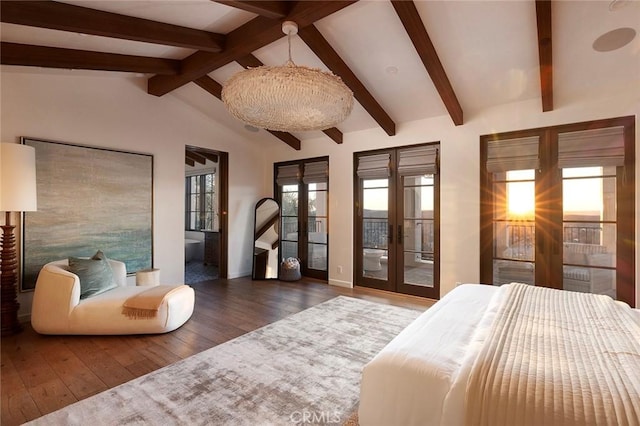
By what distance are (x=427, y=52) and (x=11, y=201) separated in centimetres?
444

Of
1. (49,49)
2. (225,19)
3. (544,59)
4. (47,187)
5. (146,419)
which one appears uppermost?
(225,19)

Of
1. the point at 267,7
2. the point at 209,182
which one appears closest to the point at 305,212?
the point at 209,182

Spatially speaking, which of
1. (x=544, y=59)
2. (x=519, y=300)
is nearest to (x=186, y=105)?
(x=544, y=59)

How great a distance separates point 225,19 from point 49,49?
195 cm

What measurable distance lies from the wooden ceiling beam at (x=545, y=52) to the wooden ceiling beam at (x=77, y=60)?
13.6 feet

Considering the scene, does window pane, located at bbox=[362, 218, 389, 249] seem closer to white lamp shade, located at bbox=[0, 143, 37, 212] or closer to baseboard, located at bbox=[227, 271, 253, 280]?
baseboard, located at bbox=[227, 271, 253, 280]

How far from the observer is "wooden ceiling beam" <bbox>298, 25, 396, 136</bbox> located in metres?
3.20

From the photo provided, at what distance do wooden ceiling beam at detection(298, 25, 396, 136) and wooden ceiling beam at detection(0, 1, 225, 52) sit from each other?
111 centimetres

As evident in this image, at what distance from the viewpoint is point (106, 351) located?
280cm

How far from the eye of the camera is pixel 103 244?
4141mm

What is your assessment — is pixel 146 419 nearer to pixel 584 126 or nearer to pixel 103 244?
pixel 103 244

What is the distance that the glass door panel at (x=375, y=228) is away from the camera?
5.07 m

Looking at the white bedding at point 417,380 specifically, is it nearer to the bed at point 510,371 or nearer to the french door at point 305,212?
the bed at point 510,371

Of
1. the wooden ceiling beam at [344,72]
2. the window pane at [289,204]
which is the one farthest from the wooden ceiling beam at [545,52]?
the window pane at [289,204]
